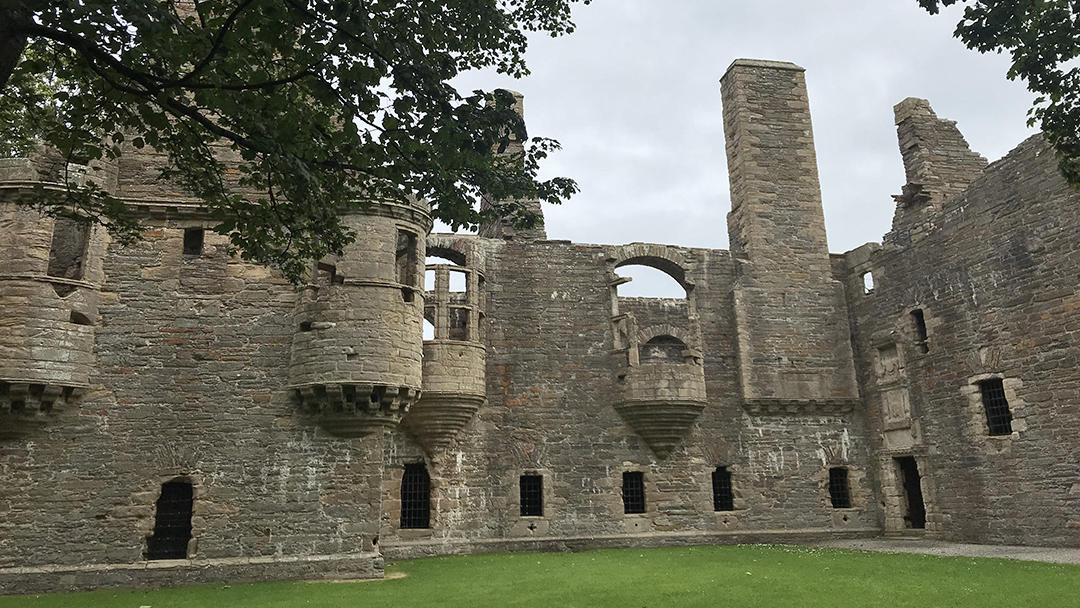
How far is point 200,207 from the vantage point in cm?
1300

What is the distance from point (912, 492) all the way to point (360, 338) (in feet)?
45.6

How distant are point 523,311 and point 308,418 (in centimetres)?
647

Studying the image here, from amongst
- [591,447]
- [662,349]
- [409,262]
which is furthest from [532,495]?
[662,349]

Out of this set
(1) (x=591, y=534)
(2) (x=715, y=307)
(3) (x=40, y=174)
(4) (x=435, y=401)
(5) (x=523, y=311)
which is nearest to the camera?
(3) (x=40, y=174)

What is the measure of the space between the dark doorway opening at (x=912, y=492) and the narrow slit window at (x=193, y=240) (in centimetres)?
1636

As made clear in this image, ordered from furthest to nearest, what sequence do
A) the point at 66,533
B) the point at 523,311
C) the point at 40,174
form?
1. the point at 523,311
2. the point at 40,174
3. the point at 66,533

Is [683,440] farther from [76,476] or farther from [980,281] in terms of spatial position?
[76,476]

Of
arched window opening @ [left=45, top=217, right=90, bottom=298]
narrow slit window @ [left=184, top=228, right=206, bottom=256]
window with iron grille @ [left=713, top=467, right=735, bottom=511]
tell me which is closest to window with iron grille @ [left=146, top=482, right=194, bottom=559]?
narrow slit window @ [left=184, top=228, right=206, bottom=256]

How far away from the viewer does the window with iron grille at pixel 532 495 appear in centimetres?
1672

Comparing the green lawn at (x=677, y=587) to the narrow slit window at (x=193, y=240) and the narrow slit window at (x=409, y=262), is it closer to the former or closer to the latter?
the narrow slit window at (x=409, y=262)

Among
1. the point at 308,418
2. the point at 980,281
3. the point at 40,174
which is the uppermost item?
the point at 40,174

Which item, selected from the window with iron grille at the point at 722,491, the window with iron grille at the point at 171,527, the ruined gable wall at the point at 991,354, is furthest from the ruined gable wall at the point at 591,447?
the window with iron grille at the point at 171,527

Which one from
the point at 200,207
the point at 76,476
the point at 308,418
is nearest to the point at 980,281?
the point at 308,418

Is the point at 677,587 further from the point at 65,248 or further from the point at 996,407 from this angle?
the point at 65,248
